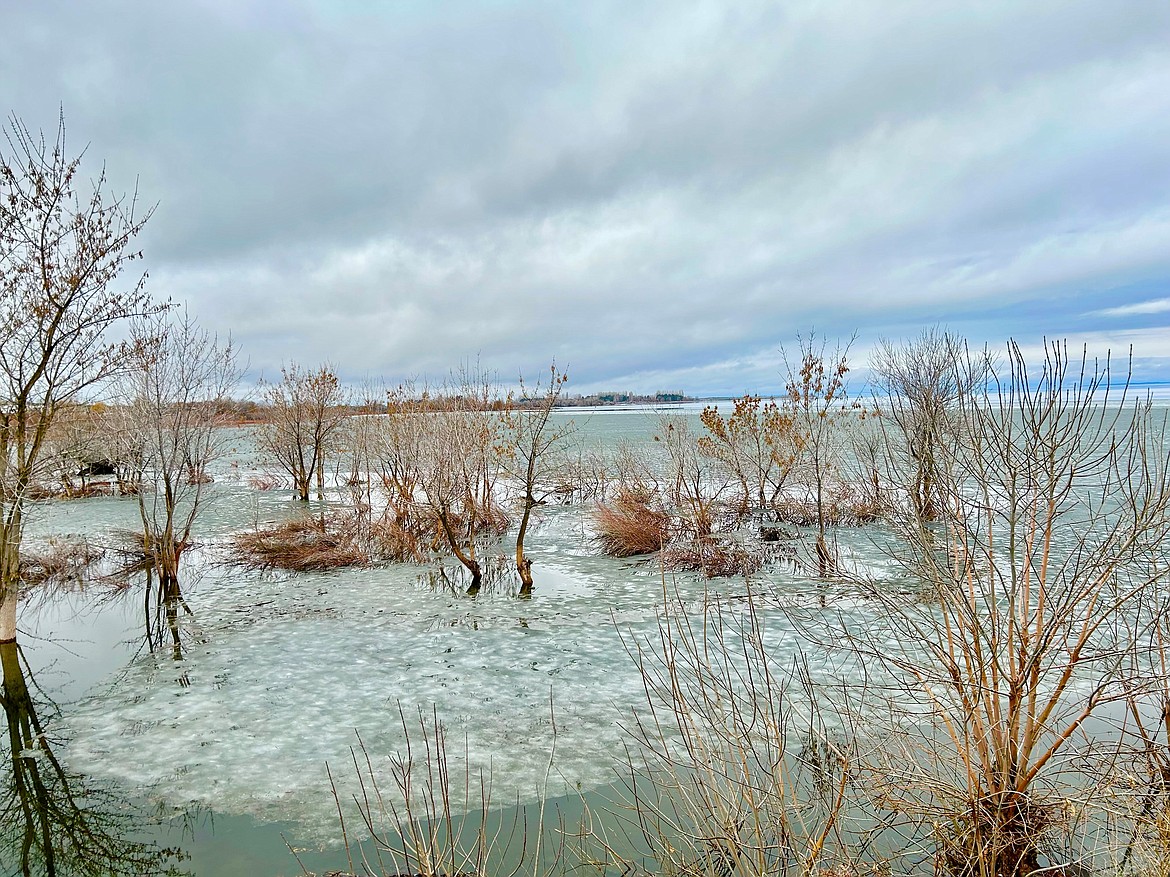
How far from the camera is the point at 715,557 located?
14938 mm

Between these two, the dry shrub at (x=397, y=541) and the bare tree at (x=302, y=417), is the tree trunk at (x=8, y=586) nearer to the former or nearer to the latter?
the dry shrub at (x=397, y=541)

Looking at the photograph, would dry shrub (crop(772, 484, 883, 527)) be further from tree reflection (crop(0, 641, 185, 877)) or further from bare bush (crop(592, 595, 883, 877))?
tree reflection (crop(0, 641, 185, 877))

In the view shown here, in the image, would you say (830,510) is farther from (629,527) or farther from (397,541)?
(397,541)

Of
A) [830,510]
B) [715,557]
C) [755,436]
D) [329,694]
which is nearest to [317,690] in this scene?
[329,694]

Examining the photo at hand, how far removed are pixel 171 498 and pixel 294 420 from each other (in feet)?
51.5

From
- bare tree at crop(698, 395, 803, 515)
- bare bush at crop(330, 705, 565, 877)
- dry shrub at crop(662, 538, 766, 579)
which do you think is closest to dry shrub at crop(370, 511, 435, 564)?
dry shrub at crop(662, 538, 766, 579)

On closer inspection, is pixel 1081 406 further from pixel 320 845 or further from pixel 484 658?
pixel 484 658

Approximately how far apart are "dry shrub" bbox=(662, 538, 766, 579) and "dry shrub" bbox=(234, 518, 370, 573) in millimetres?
7995

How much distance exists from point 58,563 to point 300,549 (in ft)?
19.3

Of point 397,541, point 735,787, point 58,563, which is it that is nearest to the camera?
point 735,787

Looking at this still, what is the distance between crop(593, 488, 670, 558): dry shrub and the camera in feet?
56.2

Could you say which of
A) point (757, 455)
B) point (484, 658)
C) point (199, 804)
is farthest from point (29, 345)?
point (757, 455)

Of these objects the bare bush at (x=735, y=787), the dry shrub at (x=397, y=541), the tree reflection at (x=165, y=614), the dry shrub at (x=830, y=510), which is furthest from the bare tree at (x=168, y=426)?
the dry shrub at (x=830, y=510)

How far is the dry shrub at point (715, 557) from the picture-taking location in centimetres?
1466
